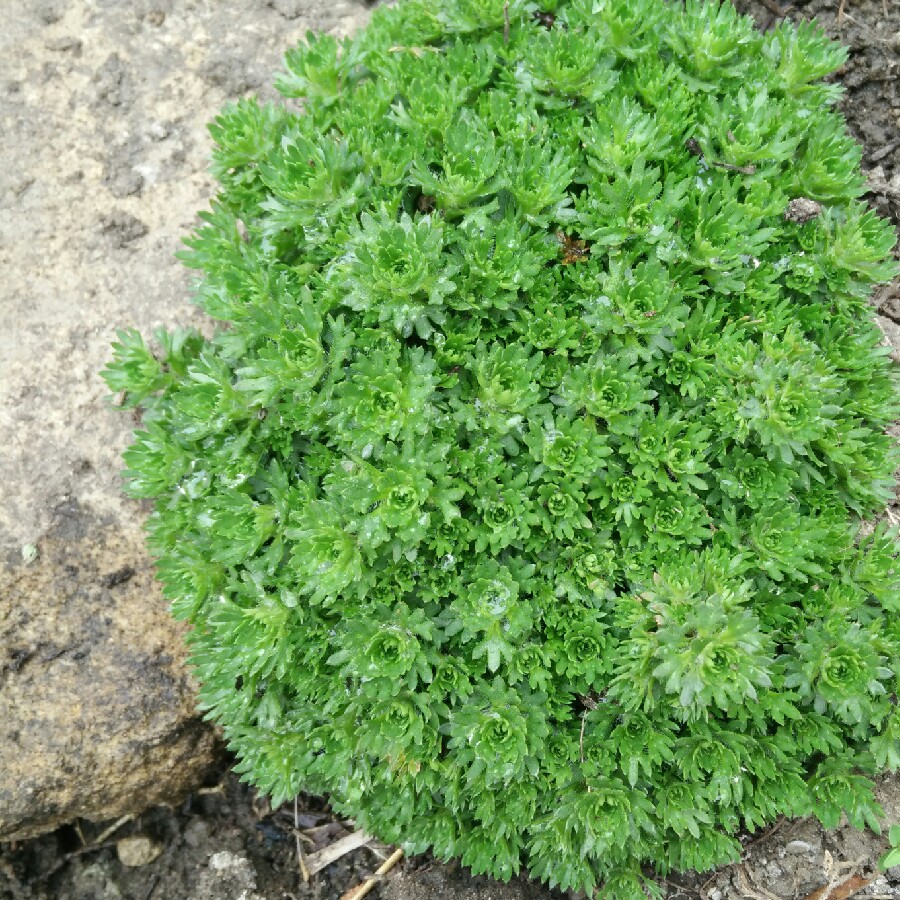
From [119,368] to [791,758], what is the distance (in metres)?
3.29

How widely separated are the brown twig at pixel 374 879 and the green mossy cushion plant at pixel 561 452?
70 centimetres

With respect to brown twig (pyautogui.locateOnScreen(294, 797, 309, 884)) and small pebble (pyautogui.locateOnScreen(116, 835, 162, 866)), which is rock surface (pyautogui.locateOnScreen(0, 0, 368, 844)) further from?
brown twig (pyautogui.locateOnScreen(294, 797, 309, 884))

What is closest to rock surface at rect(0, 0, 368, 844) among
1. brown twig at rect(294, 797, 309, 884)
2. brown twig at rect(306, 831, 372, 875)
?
brown twig at rect(294, 797, 309, 884)

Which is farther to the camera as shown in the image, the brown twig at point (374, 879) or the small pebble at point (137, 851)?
the small pebble at point (137, 851)

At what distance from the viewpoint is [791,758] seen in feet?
10.4

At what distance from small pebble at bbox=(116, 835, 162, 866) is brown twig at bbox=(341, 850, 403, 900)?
40.6 inches

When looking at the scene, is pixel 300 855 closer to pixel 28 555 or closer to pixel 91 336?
pixel 28 555

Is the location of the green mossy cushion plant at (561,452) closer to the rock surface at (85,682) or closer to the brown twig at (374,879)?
the rock surface at (85,682)

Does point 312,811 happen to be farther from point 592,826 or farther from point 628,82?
point 628,82

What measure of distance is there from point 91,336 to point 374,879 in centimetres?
307

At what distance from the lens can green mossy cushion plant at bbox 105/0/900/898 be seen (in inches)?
117

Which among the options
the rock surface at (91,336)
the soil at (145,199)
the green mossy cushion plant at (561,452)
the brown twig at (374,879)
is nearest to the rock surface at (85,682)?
the rock surface at (91,336)

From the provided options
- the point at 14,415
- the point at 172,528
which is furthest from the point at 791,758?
the point at 14,415

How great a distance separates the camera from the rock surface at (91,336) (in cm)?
372
